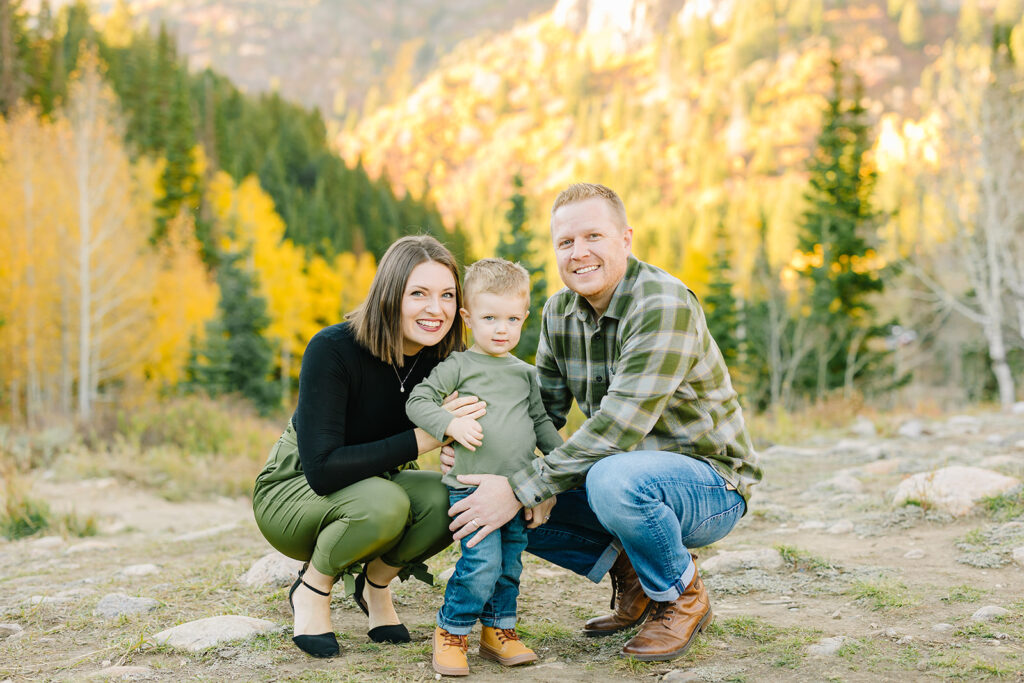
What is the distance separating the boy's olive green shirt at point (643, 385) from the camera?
265cm

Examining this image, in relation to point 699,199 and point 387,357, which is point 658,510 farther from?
point 699,199

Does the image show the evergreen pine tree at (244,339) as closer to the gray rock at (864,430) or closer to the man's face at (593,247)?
the gray rock at (864,430)

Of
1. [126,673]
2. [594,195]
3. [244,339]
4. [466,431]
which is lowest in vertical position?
[126,673]

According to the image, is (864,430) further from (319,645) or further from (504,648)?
(319,645)

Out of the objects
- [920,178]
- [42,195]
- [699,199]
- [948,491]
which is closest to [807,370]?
[920,178]

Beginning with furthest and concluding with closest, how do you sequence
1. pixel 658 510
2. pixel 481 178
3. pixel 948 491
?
pixel 481 178
pixel 948 491
pixel 658 510

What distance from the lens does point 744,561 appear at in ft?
11.9

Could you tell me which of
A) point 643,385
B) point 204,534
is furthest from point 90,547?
point 643,385

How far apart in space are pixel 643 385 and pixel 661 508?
17.0 inches

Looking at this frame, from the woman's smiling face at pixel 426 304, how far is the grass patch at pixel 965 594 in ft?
7.43

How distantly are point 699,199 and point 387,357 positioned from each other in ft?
359

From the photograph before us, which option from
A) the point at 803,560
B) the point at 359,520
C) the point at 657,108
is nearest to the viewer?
the point at 359,520

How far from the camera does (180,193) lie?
31.1m

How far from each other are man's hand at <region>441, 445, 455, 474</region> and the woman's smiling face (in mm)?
436
